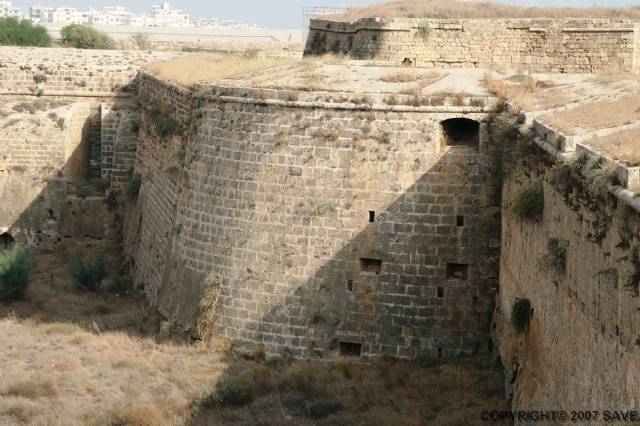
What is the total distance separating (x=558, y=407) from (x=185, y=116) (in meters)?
10.8

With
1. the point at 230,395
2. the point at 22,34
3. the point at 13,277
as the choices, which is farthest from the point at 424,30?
the point at 22,34

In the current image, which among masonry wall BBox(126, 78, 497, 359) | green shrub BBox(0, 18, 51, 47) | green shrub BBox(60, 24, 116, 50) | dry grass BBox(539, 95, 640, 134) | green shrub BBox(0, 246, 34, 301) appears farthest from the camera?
green shrub BBox(60, 24, 116, 50)

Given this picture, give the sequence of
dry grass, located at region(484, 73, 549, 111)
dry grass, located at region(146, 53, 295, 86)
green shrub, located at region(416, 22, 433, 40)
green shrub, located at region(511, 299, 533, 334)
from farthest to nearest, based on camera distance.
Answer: green shrub, located at region(416, 22, 433, 40), dry grass, located at region(146, 53, 295, 86), dry grass, located at region(484, 73, 549, 111), green shrub, located at region(511, 299, 533, 334)

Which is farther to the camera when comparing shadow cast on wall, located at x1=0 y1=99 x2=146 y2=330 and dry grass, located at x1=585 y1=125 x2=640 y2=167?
shadow cast on wall, located at x1=0 y1=99 x2=146 y2=330

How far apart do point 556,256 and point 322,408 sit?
4.42 meters

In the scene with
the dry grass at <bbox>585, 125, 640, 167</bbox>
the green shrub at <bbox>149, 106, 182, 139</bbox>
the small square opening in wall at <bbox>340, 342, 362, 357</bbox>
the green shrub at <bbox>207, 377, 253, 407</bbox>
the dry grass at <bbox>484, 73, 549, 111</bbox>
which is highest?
the dry grass at <bbox>484, 73, 549, 111</bbox>

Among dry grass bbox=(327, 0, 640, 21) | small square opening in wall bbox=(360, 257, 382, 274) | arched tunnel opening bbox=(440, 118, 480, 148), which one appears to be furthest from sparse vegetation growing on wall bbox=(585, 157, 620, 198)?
dry grass bbox=(327, 0, 640, 21)

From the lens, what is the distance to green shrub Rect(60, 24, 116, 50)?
51.2 m

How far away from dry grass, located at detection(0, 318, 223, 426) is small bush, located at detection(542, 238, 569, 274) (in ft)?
17.4

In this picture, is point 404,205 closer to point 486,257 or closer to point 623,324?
point 486,257

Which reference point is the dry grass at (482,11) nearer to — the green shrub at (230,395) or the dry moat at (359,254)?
the dry moat at (359,254)

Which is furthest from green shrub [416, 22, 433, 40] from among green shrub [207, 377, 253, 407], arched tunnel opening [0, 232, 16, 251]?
arched tunnel opening [0, 232, 16, 251]

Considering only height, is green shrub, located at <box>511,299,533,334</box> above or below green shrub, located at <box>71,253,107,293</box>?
above

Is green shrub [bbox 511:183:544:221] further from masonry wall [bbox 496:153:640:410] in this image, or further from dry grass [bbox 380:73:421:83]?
dry grass [bbox 380:73:421:83]
